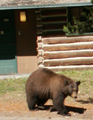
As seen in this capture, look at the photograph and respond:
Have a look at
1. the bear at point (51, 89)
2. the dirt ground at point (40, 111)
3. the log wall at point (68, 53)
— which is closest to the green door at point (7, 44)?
the log wall at point (68, 53)

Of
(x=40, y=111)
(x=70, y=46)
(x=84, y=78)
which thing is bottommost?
(x=40, y=111)

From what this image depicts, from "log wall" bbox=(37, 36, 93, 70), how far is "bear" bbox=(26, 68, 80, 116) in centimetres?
390

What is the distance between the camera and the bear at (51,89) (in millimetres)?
6418

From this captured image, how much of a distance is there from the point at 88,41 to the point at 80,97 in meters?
3.19

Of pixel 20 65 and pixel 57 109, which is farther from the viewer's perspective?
pixel 20 65

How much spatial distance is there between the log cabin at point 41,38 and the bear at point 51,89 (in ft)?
13.2

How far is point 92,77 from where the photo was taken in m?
9.66

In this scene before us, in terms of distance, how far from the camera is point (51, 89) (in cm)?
655

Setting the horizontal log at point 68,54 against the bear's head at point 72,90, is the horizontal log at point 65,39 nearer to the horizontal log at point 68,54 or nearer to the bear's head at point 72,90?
the horizontal log at point 68,54

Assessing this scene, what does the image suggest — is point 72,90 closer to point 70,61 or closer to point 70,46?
point 70,61

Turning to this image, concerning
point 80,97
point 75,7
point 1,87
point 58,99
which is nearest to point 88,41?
point 75,7

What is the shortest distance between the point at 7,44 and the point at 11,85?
338 centimetres

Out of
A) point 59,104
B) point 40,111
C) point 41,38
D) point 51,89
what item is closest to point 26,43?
point 41,38

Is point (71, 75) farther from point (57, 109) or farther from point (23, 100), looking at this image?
point (57, 109)
